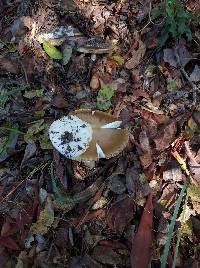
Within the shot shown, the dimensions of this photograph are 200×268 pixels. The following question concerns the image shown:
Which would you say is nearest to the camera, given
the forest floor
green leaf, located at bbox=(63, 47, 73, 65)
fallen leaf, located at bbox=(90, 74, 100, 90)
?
the forest floor

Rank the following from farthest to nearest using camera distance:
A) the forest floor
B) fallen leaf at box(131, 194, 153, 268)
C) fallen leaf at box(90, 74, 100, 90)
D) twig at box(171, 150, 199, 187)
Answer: fallen leaf at box(90, 74, 100, 90) → twig at box(171, 150, 199, 187) → the forest floor → fallen leaf at box(131, 194, 153, 268)

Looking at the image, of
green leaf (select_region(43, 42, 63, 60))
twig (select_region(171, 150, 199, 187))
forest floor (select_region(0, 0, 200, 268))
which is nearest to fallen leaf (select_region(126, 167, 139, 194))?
forest floor (select_region(0, 0, 200, 268))

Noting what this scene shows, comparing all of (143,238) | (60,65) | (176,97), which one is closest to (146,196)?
(143,238)

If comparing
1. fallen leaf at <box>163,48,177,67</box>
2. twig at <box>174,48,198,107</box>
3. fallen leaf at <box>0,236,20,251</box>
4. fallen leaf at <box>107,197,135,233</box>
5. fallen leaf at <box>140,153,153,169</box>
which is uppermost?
fallen leaf at <box>163,48,177,67</box>

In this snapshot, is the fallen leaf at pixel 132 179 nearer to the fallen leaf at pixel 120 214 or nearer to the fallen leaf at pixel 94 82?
the fallen leaf at pixel 120 214

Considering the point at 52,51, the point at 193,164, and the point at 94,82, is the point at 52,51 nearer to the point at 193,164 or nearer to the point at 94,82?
the point at 94,82

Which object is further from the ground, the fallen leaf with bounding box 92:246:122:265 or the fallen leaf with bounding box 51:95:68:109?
the fallen leaf with bounding box 51:95:68:109

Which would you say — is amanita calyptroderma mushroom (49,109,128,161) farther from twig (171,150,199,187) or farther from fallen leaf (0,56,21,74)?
fallen leaf (0,56,21,74)
